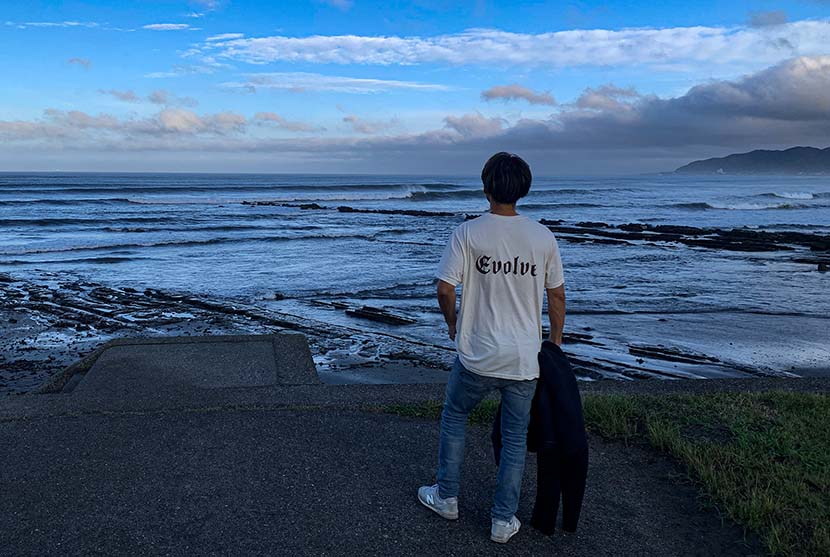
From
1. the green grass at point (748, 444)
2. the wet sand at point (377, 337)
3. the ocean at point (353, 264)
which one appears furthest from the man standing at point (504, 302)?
the ocean at point (353, 264)

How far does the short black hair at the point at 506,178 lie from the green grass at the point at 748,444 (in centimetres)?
207

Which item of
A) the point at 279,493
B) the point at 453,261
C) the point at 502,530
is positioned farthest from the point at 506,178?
the point at 279,493

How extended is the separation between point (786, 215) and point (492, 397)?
130ft

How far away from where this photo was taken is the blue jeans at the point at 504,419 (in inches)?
135

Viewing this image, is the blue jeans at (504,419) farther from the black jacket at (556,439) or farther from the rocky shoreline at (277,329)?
the rocky shoreline at (277,329)

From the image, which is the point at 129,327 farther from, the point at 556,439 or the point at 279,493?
the point at 556,439

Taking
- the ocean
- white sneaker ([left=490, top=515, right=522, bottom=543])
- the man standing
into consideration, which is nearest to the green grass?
white sneaker ([left=490, top=515, right=522, bottom=543])

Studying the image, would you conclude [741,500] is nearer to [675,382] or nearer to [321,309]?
[675,382]

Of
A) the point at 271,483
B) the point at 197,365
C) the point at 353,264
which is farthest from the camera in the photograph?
the point at 353,264

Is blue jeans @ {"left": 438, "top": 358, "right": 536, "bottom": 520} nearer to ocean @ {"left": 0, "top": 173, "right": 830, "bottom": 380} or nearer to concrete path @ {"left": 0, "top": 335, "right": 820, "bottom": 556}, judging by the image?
concrete path @ {"left": 0, "top": 335, "right": 820, "bottom": 556}

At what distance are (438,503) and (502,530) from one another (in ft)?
1.29

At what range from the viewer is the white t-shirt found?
3.30 metres

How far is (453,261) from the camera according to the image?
10.9ft

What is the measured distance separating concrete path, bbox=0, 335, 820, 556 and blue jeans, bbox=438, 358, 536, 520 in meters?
0.25
